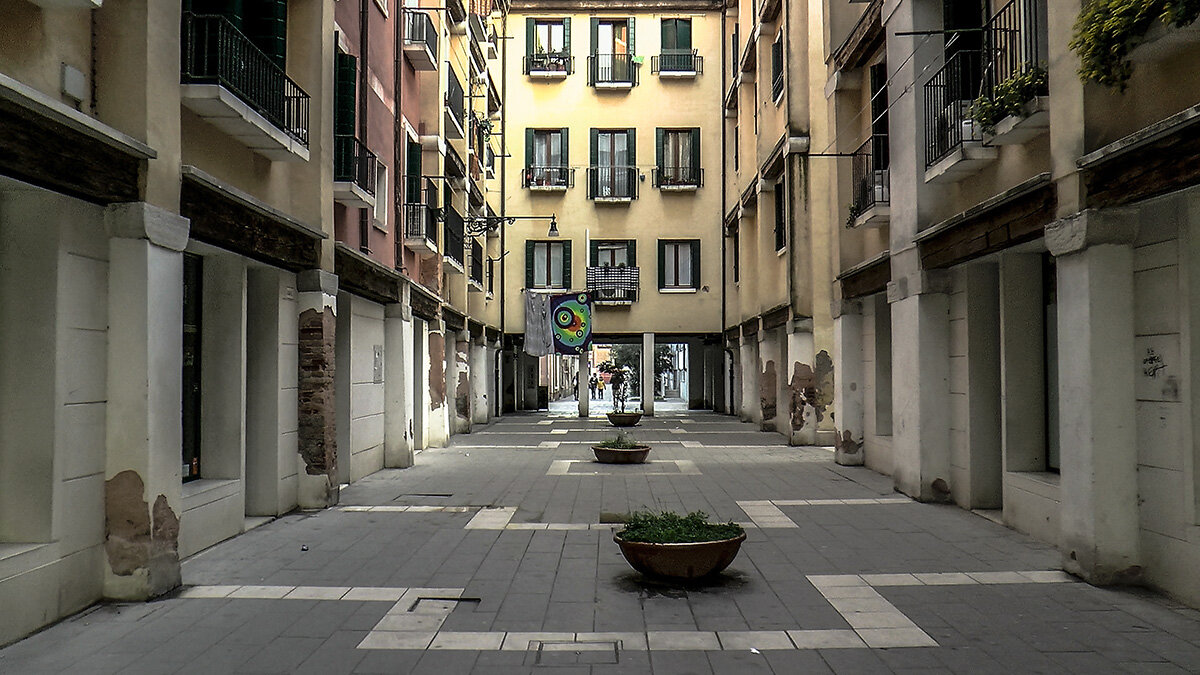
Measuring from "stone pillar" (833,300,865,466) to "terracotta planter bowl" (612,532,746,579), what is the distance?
30.0ft

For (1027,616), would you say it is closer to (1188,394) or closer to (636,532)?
(1188,394)

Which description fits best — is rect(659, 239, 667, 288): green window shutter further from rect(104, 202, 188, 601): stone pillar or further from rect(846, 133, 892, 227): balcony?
rect(104, 202, 188, 601): stone pillar

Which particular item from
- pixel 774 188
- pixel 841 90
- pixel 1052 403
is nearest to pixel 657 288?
pixel 774 188

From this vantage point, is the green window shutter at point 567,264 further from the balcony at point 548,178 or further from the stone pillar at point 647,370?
the stone pillar at point 647,370

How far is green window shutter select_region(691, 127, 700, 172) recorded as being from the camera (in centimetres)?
3130

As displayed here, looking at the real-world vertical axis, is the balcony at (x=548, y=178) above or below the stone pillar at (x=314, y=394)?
above

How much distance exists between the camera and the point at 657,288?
31.2m

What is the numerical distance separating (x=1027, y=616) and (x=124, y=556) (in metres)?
6.83

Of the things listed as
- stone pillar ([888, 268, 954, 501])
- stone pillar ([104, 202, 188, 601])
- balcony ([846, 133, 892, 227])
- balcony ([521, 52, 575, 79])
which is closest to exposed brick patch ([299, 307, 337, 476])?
stone pillar ([104, 202, 188, 601])

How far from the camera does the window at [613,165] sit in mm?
31281

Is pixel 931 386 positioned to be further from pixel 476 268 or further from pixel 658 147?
pixel 658 147

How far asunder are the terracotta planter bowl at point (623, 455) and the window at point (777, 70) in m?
10.3

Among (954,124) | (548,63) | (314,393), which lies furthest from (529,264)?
(954,124)

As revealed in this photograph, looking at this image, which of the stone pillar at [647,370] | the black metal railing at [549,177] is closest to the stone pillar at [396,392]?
the stone pillar at [647,370]
